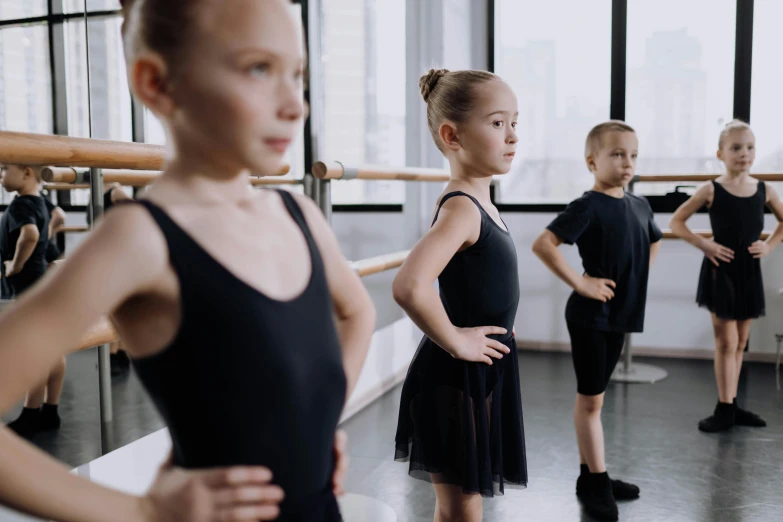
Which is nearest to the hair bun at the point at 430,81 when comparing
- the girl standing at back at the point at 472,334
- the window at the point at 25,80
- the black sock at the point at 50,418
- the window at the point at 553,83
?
the girl standing at back at the point at 472,334

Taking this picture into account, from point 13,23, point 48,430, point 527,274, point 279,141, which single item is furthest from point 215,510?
point 527,274

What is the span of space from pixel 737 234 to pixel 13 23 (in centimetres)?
307

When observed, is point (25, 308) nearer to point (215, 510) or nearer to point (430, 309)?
point (215, 510)

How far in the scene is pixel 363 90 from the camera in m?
5.03

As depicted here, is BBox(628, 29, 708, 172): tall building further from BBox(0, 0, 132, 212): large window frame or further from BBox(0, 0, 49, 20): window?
BBox(0, 0, 49, 20): window

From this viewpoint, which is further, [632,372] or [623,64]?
[623,64]

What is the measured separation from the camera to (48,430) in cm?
239

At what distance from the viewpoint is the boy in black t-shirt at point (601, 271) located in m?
2.08

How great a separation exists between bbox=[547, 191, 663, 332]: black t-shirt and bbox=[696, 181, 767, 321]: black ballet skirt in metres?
1.03

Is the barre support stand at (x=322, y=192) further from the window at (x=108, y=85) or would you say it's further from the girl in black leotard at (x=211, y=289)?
the window at (x=108, y=85)

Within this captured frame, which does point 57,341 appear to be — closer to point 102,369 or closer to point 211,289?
point 211,289

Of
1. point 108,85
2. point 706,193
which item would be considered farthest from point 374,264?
point 108,85

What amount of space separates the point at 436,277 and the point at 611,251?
950 millimetres

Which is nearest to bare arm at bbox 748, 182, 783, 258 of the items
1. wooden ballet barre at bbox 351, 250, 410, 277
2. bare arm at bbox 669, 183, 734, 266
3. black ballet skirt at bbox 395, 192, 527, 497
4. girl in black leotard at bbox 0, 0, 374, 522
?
bare arm at bbox 669, 183, 734, 266
